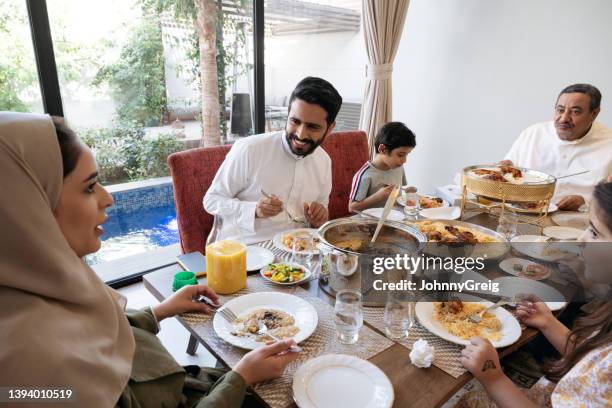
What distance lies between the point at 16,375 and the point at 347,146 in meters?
2.24

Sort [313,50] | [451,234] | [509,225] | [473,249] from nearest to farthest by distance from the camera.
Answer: [473,249] → [451,234] → [509,225] → [313,50]

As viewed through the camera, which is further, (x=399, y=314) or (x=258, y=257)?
(x=258, y=257)

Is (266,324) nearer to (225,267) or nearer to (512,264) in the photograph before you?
(225,267)

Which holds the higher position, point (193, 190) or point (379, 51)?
point (379, 51)

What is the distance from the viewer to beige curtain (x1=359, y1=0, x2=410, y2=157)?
3.41 metres

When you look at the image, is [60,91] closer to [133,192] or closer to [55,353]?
[133,192]

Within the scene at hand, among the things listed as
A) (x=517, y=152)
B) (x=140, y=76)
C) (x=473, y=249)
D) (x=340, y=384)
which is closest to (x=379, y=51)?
(x=517, y=152)

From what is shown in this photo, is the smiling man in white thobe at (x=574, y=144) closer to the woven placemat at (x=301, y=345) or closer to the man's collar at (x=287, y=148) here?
the man's collar at (x=287, y=148)

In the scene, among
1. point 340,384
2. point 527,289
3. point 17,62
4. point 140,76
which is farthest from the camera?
point 140,76

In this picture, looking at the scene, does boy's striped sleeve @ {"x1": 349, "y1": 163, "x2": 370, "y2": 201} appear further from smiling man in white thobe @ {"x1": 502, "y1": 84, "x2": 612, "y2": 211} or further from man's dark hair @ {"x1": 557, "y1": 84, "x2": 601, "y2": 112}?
man's dark hair @ {"x1": 557, "y1": 84, "x2": 601, "y2": 112}

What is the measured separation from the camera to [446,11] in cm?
357

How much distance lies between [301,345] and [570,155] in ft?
8.36

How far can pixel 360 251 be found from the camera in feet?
3.98

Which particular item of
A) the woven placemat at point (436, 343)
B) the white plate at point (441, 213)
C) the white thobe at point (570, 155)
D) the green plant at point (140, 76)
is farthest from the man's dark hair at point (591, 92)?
the green plant at point (140, 76)
